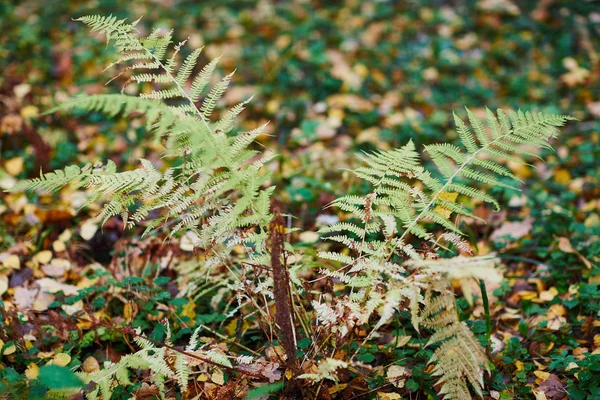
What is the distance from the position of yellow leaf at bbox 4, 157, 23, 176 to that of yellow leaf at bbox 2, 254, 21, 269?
3.14 feet

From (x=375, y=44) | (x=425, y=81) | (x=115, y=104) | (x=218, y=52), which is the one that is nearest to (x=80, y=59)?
(x=218, y=52)

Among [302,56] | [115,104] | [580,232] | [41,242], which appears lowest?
[580,232]

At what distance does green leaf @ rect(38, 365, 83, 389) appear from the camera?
52.0 inches

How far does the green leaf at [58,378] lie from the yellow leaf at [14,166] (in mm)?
2307

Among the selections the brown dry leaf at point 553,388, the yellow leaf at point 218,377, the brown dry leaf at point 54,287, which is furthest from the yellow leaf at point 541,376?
the brown dry leaf at point 54,287

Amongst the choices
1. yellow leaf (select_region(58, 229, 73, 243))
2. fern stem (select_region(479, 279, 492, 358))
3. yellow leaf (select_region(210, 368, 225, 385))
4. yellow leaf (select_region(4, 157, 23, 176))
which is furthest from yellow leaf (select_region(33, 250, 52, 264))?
fern stem (select_region(479, 279, 492, 358))

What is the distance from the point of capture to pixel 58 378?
1335 millimetres

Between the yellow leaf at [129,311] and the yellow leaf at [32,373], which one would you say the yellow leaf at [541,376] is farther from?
the yellow leaf at [32,373]

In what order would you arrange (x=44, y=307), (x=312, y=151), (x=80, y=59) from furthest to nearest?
(x=80, y=59), (x=312, y=151), (x=44, y=307)

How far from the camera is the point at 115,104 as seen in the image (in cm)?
143

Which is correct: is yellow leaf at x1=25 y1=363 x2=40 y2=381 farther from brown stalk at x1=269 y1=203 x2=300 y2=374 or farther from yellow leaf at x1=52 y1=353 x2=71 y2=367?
brown stalk at x1=269 y1=203 x2=300 y2=374

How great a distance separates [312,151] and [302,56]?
1.39 meters

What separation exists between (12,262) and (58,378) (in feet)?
4.63

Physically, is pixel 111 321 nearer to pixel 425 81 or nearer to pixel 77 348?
pixel 77 348
